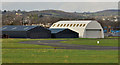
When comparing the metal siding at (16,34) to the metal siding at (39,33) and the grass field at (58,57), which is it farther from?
the grass field at (58,57)

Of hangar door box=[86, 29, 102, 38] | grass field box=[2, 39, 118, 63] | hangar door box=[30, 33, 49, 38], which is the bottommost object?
hangar door box=[86, 29, 102, 38]

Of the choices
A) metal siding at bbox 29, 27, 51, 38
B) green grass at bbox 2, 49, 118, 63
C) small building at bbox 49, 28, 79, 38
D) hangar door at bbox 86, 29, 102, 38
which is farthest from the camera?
hangar door at bbox 86, 29, 102, 38

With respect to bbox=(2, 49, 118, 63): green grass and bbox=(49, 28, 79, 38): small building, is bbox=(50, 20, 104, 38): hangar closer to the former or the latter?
bbox=(49, 28, 79, 38): small building

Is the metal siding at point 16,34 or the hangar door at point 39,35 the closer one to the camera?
the metal siding at point 16,34

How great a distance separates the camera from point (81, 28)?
5960 inches

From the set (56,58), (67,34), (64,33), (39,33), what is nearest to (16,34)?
(39,33)

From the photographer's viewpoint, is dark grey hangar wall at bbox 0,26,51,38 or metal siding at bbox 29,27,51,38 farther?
metal siding at bbox 29,27,51,38

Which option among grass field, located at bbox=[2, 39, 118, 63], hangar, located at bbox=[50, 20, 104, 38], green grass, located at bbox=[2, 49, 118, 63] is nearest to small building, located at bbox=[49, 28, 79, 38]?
hangar, located at bbox=[50, 20, 104, 38]

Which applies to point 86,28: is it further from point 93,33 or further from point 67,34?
point 67,34

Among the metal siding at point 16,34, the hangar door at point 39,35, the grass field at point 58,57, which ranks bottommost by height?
the hangar door at point 39,35

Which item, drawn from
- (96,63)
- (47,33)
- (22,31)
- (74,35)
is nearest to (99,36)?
(74,35)

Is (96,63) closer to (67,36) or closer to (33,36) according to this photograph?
(33,36)

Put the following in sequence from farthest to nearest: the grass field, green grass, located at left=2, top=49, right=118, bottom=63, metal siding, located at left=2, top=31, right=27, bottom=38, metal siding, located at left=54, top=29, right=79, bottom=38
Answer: metal siding, located at left=54, top=29, right=79, bottom=38, metal siding, located at left=2, top=31, right=27, bottom=38, the grass field, green grass, located at left=2, top=49, right=118, bottom=63

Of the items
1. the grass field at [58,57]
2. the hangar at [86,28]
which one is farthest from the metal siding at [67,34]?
the grass field at [58,57]
